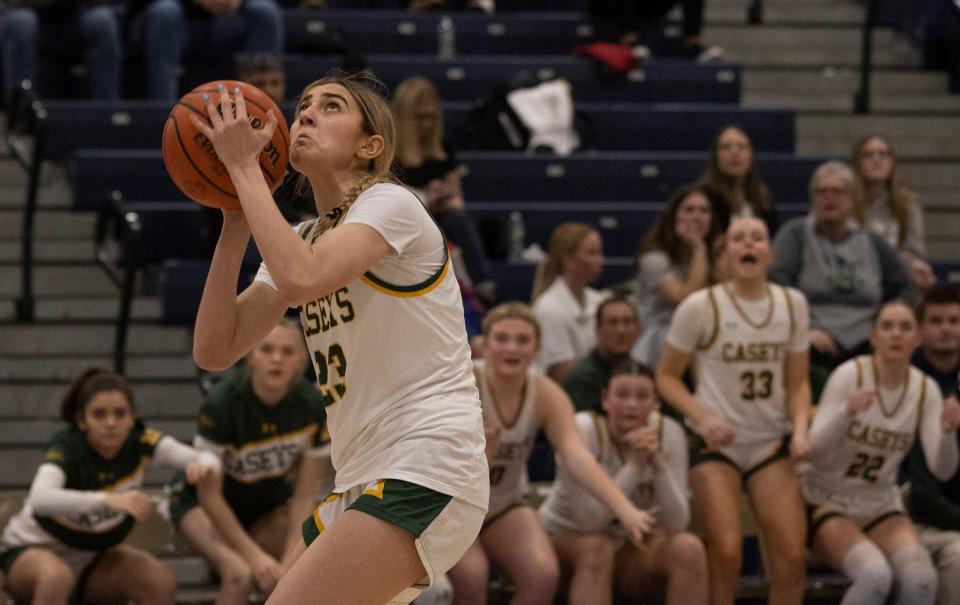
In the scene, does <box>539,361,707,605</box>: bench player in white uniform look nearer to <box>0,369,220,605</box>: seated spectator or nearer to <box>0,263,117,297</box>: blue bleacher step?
<box>0,369,220,605</box>: seated spectator

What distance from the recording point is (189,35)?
8.52 m

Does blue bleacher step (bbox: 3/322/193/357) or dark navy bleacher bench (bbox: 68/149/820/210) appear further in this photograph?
dark navy bleacher bench (bbox: 68/149/820/210)

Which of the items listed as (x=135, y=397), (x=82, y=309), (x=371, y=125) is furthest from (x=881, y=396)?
(x=82, y=309)

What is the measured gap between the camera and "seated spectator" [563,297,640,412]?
20.6 ft

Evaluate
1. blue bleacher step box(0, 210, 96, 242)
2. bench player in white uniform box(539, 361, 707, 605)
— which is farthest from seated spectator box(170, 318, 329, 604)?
blue bleacher step box(0, 210, 96, 242)

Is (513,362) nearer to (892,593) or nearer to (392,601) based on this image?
(892,593)

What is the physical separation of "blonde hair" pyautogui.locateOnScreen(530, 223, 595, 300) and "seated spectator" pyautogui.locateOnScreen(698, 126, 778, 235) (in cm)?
77

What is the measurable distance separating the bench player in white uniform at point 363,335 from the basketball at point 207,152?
5cm

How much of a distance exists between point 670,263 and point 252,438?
7.06 ft

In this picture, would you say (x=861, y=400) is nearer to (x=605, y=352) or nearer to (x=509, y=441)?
(x=605, y=352)

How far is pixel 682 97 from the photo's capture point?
933 centimetres

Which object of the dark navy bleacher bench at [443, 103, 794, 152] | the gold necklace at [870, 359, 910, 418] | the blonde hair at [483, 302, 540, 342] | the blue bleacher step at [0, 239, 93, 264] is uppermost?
the dark navy bleacher bench at [443, 103, 794, 152]

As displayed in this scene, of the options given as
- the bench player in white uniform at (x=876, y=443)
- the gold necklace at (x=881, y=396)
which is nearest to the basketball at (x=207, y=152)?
the bench player in white uniform at (x=876, y=443)

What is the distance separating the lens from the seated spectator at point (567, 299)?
6770 mm
